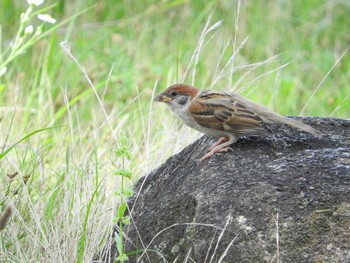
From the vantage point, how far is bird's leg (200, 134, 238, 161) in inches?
156

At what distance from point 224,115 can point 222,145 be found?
13.0 inches

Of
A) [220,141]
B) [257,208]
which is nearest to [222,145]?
[220,141]

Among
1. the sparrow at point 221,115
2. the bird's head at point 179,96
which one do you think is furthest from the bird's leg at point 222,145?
the bird's head at point 179,96

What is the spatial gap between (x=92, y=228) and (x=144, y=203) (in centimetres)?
28

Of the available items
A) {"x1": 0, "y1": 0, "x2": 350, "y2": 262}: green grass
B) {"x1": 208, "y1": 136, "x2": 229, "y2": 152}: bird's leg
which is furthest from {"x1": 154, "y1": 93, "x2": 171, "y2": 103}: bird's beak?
{"x1": 208, "y1": 136, "x2": 229, "y2": 152}: bird's leg

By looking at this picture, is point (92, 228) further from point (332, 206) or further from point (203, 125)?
point (332, 206)

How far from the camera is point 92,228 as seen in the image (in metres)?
4.23

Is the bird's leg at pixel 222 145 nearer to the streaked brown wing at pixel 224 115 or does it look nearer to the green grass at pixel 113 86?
the streaked brown wing at pixel 224 115

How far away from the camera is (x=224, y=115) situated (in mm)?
4344

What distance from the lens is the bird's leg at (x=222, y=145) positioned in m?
3.96

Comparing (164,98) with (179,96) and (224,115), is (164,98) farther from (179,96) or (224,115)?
(224,115)

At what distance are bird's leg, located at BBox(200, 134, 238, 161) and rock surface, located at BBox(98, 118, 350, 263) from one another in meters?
0.03

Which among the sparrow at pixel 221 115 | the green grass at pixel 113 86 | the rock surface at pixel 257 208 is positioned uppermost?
the sparrow at pixel 221 115

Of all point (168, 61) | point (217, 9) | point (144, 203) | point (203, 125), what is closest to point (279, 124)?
point (203, 125)
